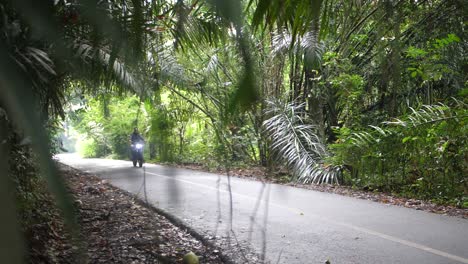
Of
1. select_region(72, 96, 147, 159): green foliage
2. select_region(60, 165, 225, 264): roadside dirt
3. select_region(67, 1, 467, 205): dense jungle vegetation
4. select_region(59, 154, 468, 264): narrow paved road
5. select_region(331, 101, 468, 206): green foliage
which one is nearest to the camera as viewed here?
select_region(72, 96, 147, 159): green foliage

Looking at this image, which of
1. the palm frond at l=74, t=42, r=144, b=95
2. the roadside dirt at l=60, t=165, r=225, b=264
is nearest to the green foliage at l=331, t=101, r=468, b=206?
the roadside dirt at l=60, t=165, r=225, b=264

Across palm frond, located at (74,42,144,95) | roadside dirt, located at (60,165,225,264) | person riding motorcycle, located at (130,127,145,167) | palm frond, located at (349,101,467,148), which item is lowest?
roadside dirt, located at (60,165,225,264)

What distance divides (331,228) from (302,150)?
16.8 ft

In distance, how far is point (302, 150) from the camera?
1045 centimetres

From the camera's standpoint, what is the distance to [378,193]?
8.49 metres

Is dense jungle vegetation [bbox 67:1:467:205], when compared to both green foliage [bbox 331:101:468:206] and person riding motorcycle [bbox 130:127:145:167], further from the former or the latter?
person riding motorcycle [bbox 130:127:145:167]

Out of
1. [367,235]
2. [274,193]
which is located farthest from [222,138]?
[274,193]

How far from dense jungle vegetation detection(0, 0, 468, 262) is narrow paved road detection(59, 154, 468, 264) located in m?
0.82

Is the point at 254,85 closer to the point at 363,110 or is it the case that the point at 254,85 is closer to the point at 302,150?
the point at 302,150

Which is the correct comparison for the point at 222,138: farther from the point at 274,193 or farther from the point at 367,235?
the point at 274,193

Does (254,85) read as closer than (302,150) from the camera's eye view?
Yes

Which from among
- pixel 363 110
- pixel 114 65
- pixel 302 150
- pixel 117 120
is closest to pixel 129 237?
pixel 117 120

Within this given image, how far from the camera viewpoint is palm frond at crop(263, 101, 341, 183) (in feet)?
32.1

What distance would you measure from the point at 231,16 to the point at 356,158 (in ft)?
28.2
